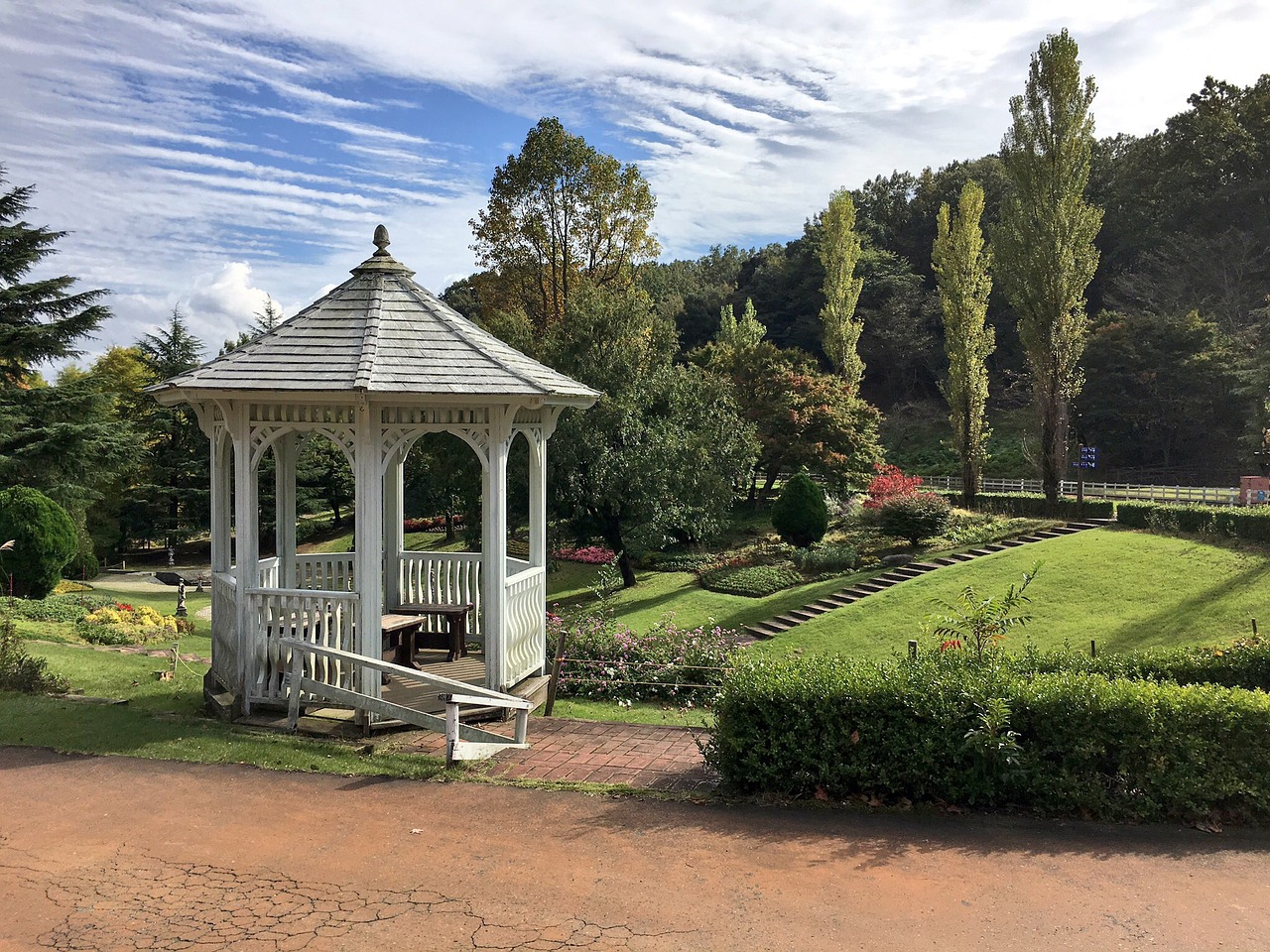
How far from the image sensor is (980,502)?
31641 mm

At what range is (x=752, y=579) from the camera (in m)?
24.2

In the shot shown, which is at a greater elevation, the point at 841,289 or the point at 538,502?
the point at 841,289

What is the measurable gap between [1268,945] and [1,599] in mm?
18287

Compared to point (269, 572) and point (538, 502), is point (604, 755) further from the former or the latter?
point (269, 572)

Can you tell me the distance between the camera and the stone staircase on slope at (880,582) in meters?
20.9

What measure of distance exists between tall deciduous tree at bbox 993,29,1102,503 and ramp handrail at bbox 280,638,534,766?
80.2ft

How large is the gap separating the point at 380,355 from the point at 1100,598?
16568 millimetres

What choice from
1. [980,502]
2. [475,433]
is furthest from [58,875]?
[980,502]

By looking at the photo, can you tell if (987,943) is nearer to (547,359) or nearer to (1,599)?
(1,599)

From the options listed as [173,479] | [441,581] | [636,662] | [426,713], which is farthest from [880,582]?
[173,479]

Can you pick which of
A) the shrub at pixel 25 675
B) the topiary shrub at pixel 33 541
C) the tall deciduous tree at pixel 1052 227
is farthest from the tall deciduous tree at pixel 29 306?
the tall deciduous tree at pixel 1052 227

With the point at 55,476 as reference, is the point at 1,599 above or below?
below

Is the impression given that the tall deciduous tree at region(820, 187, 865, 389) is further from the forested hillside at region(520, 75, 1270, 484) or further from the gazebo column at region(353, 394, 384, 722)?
the gazebo column at region(353, 394, 384, 722)

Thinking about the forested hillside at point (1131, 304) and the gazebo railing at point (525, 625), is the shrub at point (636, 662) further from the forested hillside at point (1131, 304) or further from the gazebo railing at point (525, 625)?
the forested hillside at point (1131, 304)
